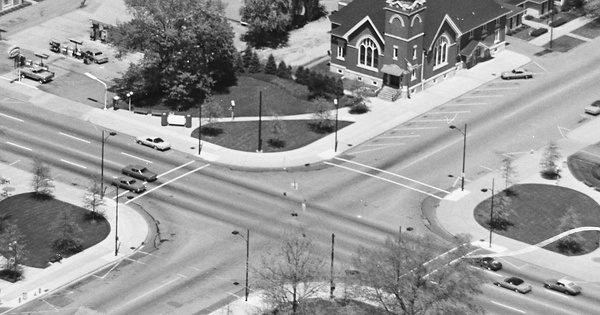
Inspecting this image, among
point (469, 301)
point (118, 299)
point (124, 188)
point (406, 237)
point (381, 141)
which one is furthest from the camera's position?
point (381, 141)

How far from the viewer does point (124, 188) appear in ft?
582

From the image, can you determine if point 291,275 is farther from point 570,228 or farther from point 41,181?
point 41,181

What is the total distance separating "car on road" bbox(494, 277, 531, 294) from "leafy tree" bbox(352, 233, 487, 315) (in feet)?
32.1

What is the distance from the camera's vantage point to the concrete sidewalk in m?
156

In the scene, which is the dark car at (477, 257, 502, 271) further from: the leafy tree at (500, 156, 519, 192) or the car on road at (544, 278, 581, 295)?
the leafy tree at (500, 156, 519, 192)

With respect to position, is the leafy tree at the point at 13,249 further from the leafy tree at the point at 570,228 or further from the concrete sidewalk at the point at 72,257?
the leafy tree at the point at 570,228

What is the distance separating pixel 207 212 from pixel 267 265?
14306 millimetres

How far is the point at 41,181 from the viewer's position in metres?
174

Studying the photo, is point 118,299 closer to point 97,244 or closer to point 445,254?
point 97,244

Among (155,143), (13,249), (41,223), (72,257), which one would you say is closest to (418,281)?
(72,257)

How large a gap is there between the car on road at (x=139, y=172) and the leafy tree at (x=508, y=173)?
4017 cm

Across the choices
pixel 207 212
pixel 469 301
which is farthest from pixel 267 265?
pixel 469 301

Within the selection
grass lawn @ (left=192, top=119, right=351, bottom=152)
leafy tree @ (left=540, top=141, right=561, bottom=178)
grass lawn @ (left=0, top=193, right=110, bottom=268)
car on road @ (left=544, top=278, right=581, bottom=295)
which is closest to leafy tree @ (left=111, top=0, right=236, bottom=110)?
grass lawn @ (left=192, top=119, right=351, bottom=152)

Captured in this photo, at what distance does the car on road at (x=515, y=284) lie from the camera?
157 meters
